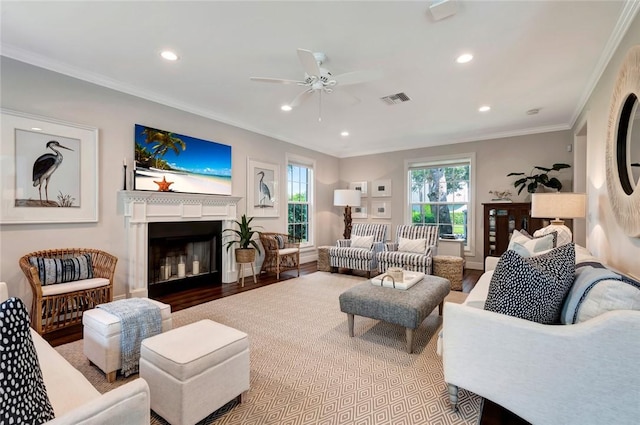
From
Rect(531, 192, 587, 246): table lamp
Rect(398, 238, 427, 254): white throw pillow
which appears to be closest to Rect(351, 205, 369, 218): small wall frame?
Rect(398, 238, 427, 254): white throw pillow

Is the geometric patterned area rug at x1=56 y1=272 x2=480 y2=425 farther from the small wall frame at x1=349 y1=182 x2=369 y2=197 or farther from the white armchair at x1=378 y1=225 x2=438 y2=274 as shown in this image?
the small wall frame at x1=349 y1=182 x2=369 y2=197

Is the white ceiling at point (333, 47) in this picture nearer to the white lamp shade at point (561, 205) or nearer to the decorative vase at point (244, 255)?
the white lamp shade at point (561, 205)

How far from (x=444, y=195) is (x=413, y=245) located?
6.59ft

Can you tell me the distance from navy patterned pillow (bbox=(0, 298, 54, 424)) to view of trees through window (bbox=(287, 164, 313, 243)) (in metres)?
5.38

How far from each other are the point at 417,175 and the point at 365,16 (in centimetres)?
474

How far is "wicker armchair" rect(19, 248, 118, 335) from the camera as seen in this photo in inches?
103

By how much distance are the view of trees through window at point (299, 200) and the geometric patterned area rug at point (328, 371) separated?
2.97 meters

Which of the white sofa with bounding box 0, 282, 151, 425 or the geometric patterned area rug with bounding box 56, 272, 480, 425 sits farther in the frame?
the geometric patterned area rug with bounding box 56, 272, 480, 425

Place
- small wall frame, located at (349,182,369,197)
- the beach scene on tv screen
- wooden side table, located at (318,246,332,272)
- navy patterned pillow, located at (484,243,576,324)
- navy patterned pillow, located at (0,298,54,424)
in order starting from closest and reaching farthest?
navy patterned pillow, located at (0,298,54,424), navy patterned pillow, located at (484,243,576,324), the beach scene on tv screen, wooden side table, located at (318,246,332,272), small wall frame, located at (349,182,369,197)

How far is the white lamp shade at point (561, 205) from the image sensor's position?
10.3 ft

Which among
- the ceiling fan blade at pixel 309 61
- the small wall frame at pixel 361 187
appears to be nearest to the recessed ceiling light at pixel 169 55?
the ceiling fan blade at pixel 309 61

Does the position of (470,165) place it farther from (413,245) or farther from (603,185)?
(603,185)

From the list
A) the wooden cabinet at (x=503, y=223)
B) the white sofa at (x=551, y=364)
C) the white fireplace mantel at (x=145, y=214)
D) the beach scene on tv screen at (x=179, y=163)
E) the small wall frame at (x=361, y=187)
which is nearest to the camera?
the white sofa at (x=551, y=364)

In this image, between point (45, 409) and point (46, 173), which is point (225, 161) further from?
point (45, 409)
